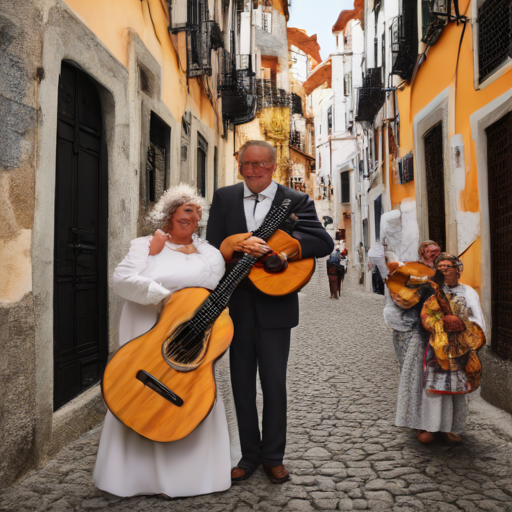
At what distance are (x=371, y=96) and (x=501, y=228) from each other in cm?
926

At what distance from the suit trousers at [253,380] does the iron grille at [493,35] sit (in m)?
3.42

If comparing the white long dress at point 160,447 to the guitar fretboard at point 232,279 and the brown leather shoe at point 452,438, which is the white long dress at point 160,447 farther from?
the brown leather shoe at point 452,438

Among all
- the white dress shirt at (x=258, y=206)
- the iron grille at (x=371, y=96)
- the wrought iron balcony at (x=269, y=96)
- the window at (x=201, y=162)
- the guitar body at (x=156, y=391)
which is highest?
the wrought iron balcony at (x=269, y=96)

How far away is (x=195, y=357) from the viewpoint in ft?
9.12

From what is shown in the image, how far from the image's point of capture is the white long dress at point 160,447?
115 inches

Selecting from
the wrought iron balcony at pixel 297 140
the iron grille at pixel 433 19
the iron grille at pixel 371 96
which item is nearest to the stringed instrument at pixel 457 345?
the iron grille at pixel 433 19

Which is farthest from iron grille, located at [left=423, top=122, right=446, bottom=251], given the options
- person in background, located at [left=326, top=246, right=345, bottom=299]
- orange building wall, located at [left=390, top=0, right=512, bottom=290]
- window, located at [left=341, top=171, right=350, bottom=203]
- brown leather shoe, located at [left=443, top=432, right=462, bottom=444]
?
window, located at [left=341, top=171, right=350, bottom=203]

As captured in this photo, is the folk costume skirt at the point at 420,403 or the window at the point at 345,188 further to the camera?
the window at the point at 345,188

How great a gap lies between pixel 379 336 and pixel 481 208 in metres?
4.12

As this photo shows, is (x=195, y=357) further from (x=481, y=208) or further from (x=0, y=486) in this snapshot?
(x=481, y=208)

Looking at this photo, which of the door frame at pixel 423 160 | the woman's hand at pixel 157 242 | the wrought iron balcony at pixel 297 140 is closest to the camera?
the woman's hand at pixel 157 242

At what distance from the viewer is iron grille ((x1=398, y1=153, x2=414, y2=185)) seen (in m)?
9.25

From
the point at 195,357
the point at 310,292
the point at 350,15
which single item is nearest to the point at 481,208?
the point at 195,357

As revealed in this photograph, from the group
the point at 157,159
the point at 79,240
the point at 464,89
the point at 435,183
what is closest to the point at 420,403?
the point at 79,240
